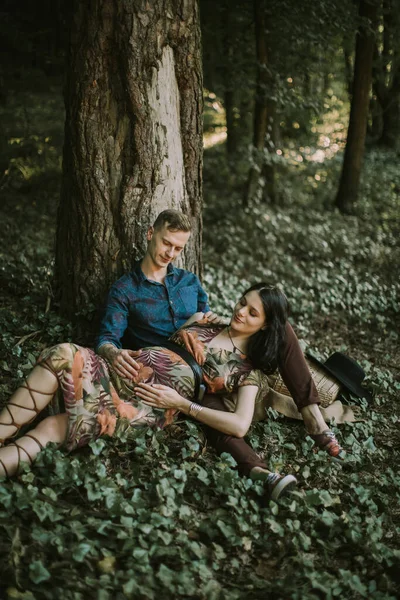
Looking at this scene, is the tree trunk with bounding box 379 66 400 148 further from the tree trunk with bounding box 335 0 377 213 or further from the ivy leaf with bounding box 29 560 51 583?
the ivy leaf with bounding box 29 560 51 583

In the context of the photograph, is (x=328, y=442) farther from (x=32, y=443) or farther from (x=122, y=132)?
(x=122, y=132)

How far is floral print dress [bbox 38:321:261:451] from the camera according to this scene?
136 inches

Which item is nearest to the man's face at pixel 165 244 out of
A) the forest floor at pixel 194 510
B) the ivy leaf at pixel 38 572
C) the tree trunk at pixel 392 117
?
the forest floor at pixel 194 510

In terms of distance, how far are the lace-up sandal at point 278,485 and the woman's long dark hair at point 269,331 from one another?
84 cm

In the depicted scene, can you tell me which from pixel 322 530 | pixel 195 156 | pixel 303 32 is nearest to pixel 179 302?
pixel 195 156

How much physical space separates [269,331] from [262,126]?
823cm

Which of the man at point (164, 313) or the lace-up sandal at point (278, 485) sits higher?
the man at point (164, 313)

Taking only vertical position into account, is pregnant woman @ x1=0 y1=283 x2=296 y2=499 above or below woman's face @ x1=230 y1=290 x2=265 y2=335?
below

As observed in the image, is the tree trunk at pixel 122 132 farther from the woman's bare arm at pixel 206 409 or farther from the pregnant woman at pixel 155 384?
the woman's bare arm at pixel 206 409

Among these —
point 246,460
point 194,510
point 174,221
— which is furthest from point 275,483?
point 174,221

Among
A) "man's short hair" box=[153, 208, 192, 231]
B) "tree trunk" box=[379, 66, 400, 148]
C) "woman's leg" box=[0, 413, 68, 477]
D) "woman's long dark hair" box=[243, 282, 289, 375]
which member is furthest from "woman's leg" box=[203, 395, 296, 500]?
"tree trunk" box=[379, 66, 400, 148]

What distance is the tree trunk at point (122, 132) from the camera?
454 centimetres

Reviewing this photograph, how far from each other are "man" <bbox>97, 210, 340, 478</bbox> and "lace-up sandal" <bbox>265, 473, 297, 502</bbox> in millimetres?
341

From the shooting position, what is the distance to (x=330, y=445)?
418 centimetres
